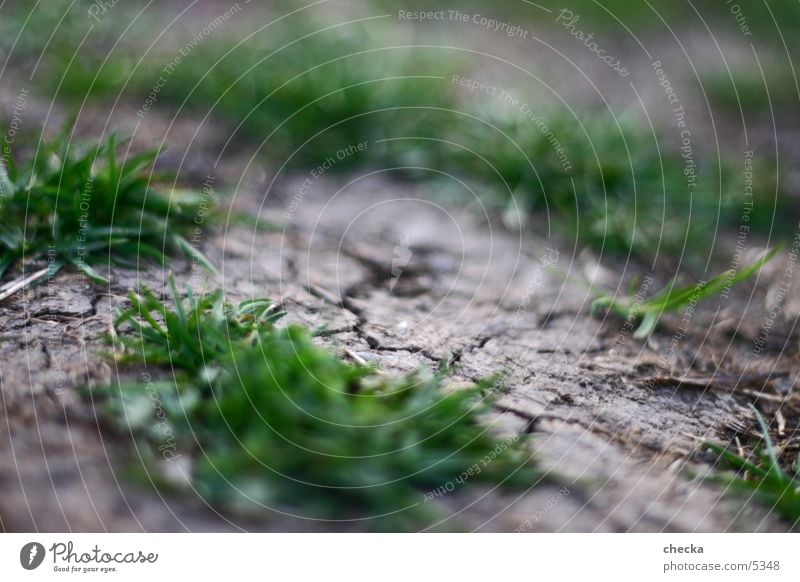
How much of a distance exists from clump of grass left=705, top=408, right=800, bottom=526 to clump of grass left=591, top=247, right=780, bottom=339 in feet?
1.47

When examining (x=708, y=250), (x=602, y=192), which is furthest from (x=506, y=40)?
(x=708, y=250)

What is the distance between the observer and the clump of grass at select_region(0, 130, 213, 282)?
5.71 ft

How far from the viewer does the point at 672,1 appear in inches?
165

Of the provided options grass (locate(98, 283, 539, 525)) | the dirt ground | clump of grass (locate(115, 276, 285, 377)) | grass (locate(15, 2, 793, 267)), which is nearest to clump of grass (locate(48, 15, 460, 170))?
grass (locate(15, 2, 793, 267))

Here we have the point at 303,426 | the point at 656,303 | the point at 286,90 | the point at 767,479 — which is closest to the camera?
the point at 303,426

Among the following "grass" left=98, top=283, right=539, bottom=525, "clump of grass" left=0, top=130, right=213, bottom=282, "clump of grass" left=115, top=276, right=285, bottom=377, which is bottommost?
"grass" left=98, top=283, right=539, bottom=525

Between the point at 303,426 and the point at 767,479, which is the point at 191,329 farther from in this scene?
the point at 767,479

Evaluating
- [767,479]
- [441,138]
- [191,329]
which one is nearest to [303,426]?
[191,329]

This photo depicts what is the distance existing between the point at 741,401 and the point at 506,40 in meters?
2.70

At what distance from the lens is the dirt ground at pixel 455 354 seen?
3.88 ft

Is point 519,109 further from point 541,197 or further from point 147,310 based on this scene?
point 147,310

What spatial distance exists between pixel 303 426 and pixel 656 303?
44.9 inches

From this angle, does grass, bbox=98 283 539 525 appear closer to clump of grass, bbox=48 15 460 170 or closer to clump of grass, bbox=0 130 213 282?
clump of grass, bbox=0 130 213 282

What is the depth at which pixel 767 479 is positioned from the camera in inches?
55.0
